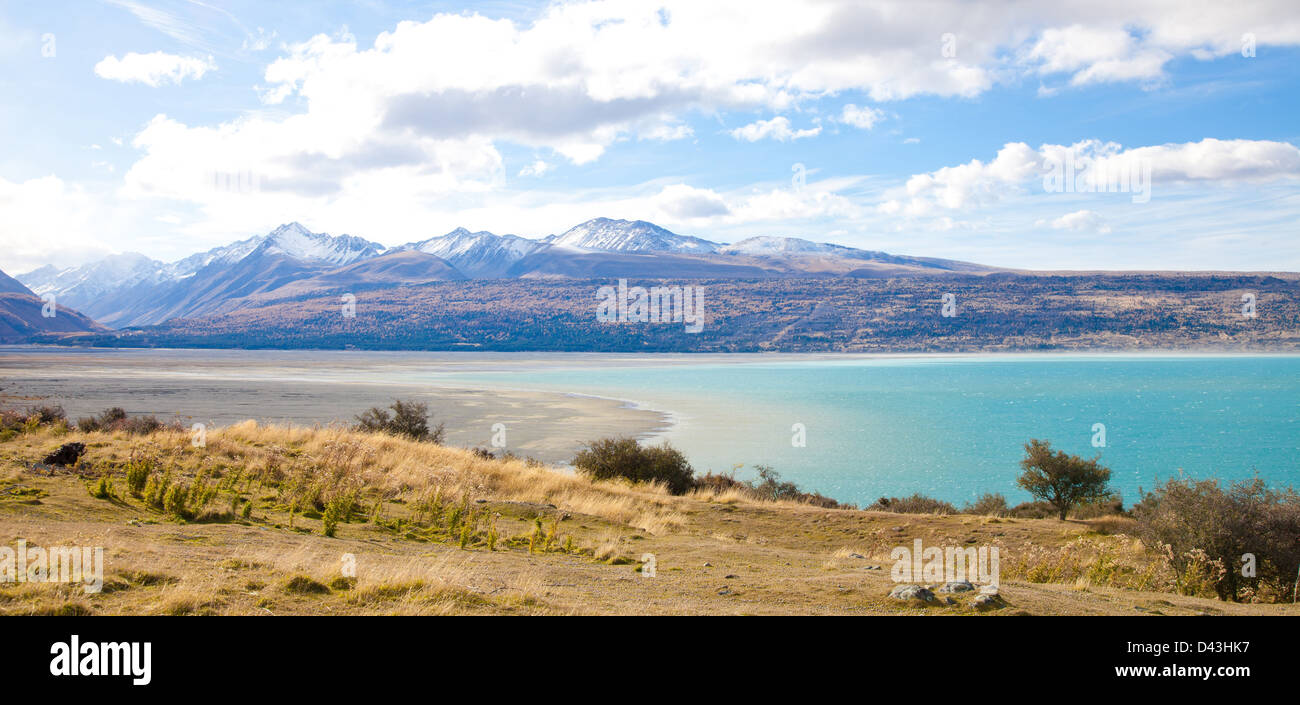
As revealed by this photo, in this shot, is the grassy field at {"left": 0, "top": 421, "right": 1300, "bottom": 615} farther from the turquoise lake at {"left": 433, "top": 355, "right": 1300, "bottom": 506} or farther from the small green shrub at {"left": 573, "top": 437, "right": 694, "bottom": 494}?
the turquoise lake at {"left": 433, "top": 355, "right": 1300, "bottom": 506}

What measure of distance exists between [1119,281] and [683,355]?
12313 cm

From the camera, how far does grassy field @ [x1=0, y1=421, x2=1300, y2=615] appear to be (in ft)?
20.0

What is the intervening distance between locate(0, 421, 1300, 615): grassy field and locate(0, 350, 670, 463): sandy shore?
12.9 metres

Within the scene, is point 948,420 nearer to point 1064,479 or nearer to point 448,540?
point 1064,479

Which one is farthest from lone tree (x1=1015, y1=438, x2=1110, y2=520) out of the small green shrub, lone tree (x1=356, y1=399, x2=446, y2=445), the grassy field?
lone tree (x1=356, y1=399, x2=446, y2=445)


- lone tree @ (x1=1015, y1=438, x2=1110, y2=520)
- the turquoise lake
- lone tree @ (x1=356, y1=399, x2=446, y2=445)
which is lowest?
the turquoise lake

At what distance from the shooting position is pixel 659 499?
60.2 feet

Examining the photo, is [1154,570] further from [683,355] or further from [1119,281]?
[1119,281]

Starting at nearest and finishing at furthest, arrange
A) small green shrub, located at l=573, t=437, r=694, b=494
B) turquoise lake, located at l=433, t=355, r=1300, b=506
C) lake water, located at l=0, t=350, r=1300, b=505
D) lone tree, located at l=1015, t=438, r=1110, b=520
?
lone tree, located at l=1015, t=438, r=1110, b=520
small green shrub, located at l=573, t=437, r=694, b=494
turquoise lake, located at l=433, t=355, r=1300, b=506
lake water, located at l=0, t=350, r=1300, b=505

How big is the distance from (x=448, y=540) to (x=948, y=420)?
1751 inches

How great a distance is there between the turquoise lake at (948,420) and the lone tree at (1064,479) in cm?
470

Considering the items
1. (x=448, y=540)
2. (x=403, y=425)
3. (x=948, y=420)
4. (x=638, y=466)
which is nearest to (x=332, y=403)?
(x=403, y=425)

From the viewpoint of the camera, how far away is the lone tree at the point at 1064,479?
2091cm
